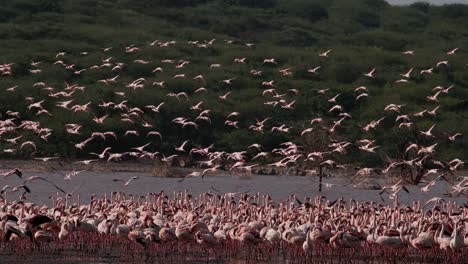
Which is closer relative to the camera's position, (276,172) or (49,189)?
(49,189)

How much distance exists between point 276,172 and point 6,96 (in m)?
14.6

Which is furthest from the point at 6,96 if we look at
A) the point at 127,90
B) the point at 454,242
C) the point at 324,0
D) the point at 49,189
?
the point at 324,0

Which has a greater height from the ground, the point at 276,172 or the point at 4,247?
the point at 4,247

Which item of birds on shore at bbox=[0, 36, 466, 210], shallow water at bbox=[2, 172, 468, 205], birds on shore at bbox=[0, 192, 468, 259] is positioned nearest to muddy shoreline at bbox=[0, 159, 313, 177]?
birds on shore at bbox=[0, 36, 466, 210]

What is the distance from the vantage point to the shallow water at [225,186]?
3753 cm

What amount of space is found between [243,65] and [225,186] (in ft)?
97.1

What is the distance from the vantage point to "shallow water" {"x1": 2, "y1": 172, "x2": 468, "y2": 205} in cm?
3753

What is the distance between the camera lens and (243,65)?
69.9m

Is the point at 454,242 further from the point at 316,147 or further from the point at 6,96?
the point at 6,96

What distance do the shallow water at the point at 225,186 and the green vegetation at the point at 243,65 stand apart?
2.27 meters

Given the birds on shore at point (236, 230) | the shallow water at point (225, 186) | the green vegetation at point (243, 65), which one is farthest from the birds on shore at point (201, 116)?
the birds on shore at point (236, 230)

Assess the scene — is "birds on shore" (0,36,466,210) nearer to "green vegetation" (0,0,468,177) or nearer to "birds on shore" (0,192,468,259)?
"green vegetation" (0,0,468,177)

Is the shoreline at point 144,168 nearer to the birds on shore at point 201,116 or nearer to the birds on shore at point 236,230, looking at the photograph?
the birds on shore at point 201,116

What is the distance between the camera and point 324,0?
10250cm
